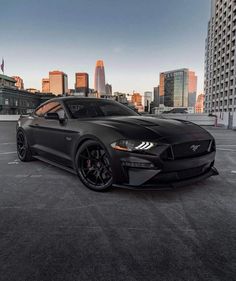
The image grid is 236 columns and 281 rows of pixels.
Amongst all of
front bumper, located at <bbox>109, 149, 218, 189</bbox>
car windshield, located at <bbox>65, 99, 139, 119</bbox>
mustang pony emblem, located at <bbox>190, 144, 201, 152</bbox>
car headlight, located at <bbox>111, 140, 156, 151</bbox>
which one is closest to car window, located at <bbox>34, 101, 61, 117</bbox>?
car windshield, located at <bbox>65, 99, 139, 119</bbox>

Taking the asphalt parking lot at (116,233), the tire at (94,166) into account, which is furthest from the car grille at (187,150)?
the tire at (94,166)

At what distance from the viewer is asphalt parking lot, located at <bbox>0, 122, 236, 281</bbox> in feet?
5.20

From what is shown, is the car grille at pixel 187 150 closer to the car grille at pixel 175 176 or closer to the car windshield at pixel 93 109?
the car grille at pixel 175 176

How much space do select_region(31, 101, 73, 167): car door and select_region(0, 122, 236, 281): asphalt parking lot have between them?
553mm

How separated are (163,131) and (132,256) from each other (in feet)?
5.20

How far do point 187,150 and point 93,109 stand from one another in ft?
6.14

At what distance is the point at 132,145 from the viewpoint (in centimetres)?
268

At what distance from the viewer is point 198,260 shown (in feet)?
5.55

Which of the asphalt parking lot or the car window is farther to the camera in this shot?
the car window

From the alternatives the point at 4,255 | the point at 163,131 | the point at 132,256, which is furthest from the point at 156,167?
the point at 4,255

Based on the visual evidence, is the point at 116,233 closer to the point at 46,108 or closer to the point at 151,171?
the point at 151,171

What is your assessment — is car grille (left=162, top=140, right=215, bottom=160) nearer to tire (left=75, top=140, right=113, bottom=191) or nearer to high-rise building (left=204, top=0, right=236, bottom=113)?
tire (left=75, top=140, right=113, bottom=191)

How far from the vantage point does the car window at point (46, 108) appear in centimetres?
421

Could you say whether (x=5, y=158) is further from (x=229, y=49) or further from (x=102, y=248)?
(x=229, y=49)
